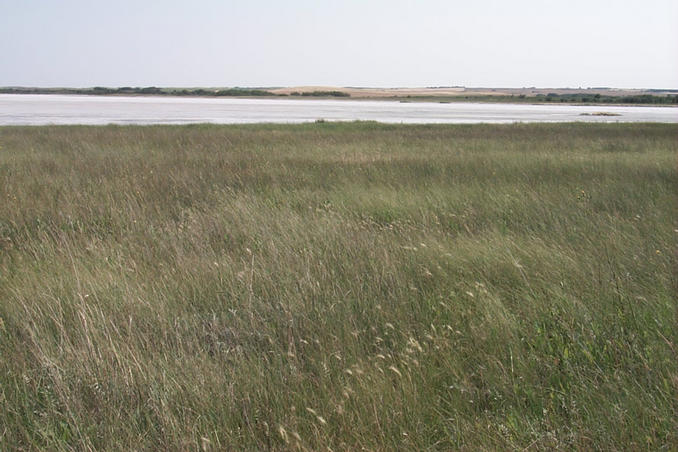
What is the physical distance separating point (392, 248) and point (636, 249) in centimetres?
221

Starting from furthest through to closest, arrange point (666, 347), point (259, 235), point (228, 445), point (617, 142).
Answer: point (617, 142) < point (259, 235) < point (666, 347) < point (228, 445)

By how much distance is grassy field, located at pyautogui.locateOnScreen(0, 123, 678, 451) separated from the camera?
2.54 m

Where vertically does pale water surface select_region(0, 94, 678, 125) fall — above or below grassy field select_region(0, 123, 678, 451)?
above

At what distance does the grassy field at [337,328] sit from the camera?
99.9 inches

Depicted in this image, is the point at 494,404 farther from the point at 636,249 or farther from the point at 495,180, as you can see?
the point at 495,180

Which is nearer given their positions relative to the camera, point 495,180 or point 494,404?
point 494,404

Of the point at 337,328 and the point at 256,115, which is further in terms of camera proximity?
the point at 256,115

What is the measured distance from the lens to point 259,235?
5512 millimetres

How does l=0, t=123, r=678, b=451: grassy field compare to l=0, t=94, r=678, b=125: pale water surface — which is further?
l=0, t=94, r=678, b=125: pale water surface

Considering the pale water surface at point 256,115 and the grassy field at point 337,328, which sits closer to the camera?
the grassy field at point 337,328

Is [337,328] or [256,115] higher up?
[256,115]

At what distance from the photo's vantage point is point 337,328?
11.3ft

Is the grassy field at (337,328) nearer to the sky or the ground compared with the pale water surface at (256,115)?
nearer to the ground

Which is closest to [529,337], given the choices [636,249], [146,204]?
[636,249]
